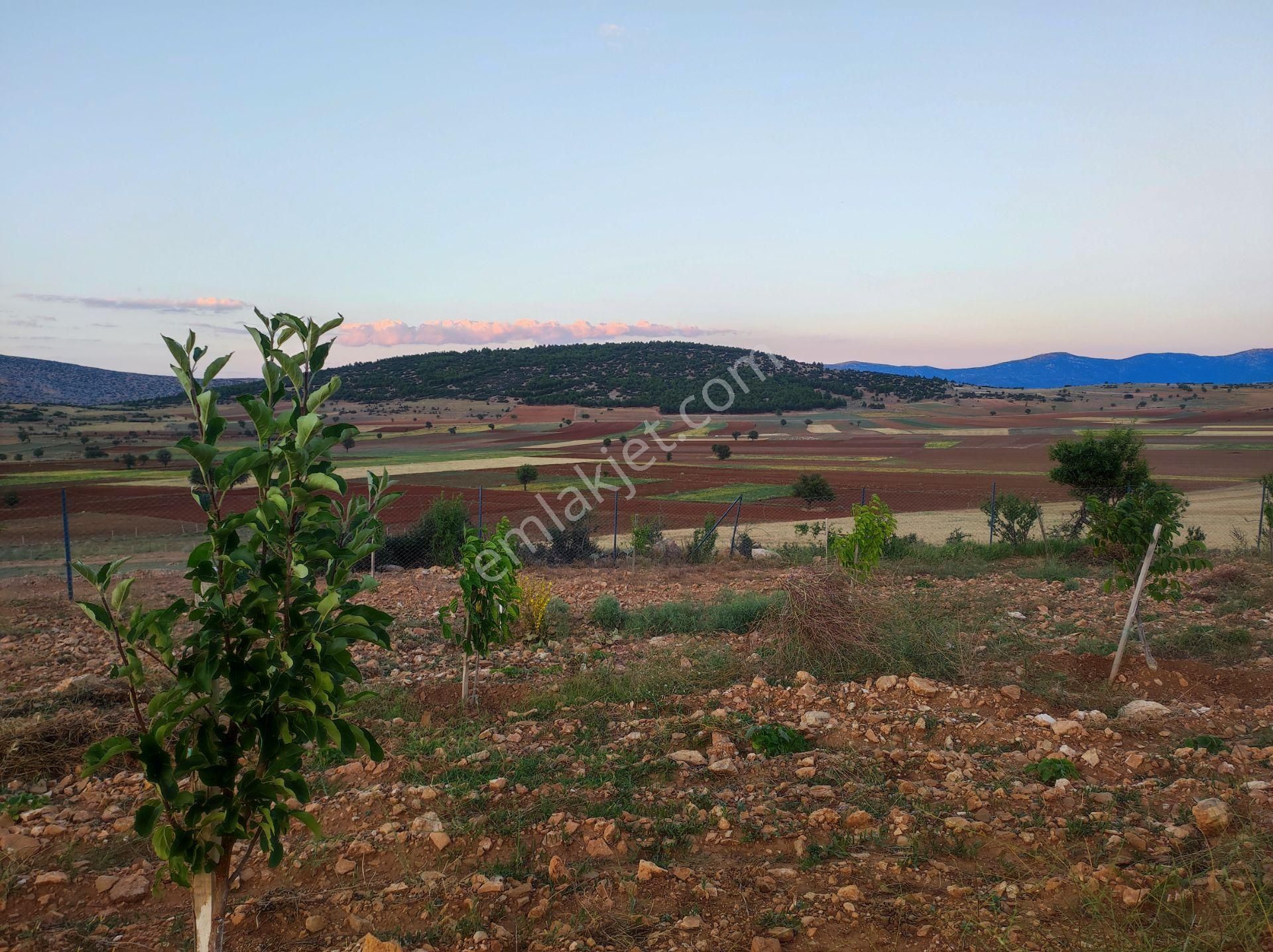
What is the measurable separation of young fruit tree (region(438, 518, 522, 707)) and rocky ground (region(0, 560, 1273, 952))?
47cm

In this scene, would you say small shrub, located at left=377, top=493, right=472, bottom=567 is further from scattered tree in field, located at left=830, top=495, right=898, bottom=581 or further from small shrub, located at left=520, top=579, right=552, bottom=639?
scattered tree in field, located at left=830, top=495, right=898, bottom=581

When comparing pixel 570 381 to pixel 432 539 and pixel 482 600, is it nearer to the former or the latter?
pixel 432 539

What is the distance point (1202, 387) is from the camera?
95.9m

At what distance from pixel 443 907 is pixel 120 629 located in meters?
2.28

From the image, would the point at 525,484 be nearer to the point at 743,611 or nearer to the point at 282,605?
the point at 743,611

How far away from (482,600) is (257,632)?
4.67 m

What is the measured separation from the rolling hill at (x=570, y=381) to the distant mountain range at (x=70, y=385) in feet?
0.65

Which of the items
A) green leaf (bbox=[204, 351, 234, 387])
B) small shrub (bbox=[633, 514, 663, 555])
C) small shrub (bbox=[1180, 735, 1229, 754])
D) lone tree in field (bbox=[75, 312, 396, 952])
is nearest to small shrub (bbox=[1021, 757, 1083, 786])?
small shrub (bbox=[1180, 735, 1229, 754])

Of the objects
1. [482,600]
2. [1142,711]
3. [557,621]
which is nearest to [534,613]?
[557,621]

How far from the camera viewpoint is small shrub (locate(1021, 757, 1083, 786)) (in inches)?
195

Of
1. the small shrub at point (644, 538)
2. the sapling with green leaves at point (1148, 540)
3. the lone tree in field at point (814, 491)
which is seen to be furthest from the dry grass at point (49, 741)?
the lone tree in field at point (814, 491)

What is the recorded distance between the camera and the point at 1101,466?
17938mm

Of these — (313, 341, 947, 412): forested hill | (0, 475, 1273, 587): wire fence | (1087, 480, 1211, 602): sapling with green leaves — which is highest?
(313, 341, 947, 412): forested hill

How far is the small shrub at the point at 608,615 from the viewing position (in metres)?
9.91
